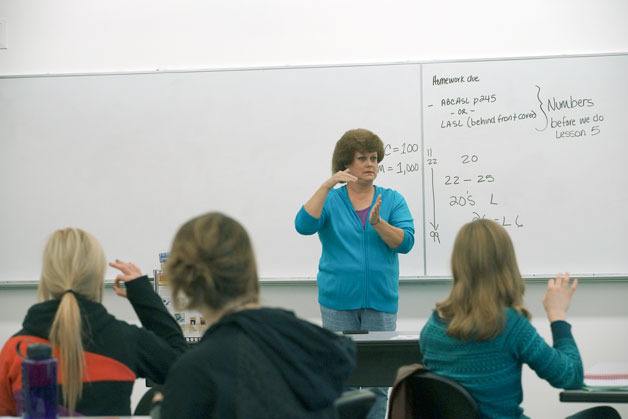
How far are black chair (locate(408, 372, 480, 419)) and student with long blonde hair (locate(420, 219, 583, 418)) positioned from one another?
0.34ft

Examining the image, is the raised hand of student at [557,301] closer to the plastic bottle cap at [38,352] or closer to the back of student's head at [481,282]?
the back of student's head at [481,282]

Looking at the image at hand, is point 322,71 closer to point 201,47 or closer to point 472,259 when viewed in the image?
point 201,47

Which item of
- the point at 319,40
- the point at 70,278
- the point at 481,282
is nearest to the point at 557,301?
the point at 481,282

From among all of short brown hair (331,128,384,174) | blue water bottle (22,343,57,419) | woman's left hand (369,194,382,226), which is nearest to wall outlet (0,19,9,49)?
short brown hair (331,128,384,174)

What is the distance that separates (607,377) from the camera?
260cm

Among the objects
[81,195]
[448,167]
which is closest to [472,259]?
[448,167]

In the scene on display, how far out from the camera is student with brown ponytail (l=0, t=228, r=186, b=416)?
2.11m

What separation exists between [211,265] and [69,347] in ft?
2.23

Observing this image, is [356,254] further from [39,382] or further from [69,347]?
[39,382]

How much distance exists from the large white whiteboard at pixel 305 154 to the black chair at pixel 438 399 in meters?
2.25

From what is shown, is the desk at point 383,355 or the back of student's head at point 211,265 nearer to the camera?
the back of student's head at point 211,265

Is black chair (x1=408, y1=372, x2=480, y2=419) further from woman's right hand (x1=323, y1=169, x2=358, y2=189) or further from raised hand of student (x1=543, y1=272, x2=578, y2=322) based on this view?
woman's right hand (x1=323, y1=169, x2=358, y2=189)

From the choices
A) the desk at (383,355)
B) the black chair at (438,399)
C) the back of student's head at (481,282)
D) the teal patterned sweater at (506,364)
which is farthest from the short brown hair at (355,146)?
the black chair at (438,399)

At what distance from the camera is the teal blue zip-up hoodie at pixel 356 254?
3.68m
